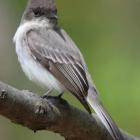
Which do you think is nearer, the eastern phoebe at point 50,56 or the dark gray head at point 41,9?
the eastern phoebe at point 50,56

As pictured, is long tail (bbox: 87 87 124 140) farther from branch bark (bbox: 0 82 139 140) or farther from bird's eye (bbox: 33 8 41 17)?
bird's eye (bbox: 33 8 41 17)

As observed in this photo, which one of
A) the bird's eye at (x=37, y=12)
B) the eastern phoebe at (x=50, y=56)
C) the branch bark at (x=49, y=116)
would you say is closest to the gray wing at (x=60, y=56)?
the eastern phoebe at (x=50, y=56)

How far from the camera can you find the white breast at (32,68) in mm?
3713

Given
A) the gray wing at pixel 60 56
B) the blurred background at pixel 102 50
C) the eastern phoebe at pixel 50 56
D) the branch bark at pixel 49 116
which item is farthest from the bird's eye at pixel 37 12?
the branch bark at pixel 49 116

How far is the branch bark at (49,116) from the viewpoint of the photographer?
2.83 metres

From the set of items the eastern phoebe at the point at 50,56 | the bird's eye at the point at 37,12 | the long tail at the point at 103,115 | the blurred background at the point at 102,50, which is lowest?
the blurred background at the point at 102,50

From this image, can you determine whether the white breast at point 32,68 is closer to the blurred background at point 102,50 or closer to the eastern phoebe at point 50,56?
the eastern phoebe at point 50,56

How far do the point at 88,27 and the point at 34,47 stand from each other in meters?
0.98

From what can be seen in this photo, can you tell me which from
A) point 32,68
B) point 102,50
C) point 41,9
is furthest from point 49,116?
point 102,50

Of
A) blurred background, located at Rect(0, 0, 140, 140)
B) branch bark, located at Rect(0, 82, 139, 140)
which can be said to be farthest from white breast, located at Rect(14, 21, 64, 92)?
blurred background, located at Rect(0, 0, 140, 140)

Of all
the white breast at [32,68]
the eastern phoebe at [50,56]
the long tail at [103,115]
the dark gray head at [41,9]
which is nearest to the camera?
the long tail at [103,115]

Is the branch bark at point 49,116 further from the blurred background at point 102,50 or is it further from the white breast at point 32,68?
the blurred background at point 102,50

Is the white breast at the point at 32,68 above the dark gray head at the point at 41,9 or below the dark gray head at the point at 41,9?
below

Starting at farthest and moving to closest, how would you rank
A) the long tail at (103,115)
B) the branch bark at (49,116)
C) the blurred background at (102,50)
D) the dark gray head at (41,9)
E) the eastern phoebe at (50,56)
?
A: 1. the blurred background at (102,50)
2. the dark gray head at (41,9)
3. the eastern phoebe at (50,56)
4. the long tail at (103,115)
5. the branch bark at (49,116)
